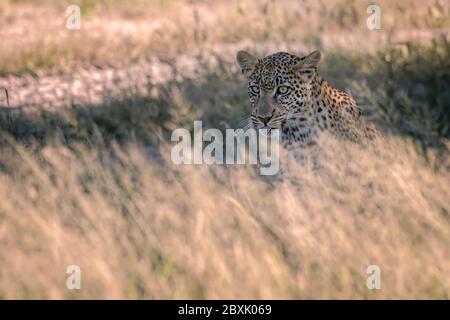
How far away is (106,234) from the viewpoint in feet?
20.4

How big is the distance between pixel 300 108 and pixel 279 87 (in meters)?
0.25

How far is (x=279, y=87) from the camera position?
27.7 ft

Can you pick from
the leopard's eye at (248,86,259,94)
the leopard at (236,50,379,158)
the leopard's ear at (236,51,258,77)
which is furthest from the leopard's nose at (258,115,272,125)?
the leopard's ear at (236,51,258,77)

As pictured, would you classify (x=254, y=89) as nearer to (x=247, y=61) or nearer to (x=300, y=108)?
(x=247, y=61)

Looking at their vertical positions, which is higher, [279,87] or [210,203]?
[279,87]

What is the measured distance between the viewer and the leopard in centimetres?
Answer: 831

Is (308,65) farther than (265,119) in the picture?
Yes

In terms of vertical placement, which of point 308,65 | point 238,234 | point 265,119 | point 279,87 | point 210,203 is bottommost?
point 238,234

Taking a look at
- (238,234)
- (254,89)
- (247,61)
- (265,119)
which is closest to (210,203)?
(238,234)

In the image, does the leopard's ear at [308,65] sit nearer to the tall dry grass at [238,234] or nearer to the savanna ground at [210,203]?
the savanna ground at [210,203]

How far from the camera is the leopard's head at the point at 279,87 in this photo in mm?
8336

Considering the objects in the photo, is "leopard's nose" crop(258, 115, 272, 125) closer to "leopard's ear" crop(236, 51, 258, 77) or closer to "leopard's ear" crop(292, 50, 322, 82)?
"leopard's ear" crop(292, 50, 322, 82)

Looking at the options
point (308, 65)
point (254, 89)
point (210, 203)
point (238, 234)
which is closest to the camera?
point (238, 234)

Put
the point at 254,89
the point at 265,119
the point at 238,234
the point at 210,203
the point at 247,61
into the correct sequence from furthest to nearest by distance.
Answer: the point at 247,61 < the point at 254,89 < the point at 265,119 < the point at 210,203 < the point at 238,234
